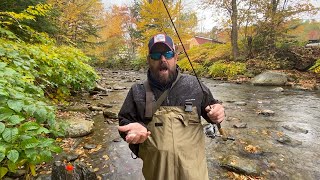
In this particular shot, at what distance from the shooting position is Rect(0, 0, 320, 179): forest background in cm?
217

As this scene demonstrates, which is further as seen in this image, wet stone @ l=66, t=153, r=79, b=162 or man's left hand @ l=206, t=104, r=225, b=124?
wet stone @ l=66, t=153, r=79, b=162

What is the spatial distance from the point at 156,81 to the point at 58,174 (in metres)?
1.99

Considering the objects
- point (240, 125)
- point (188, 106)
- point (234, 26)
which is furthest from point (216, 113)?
point (234, 26)

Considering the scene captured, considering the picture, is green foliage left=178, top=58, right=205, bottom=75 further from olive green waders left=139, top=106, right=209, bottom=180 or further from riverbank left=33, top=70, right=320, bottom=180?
olive green waders left=139, top=106, right=209, bottom=180

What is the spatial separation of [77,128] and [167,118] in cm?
414

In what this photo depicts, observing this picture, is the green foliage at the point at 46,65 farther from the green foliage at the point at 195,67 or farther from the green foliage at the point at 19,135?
Result: the green foliage at the point at 195,67

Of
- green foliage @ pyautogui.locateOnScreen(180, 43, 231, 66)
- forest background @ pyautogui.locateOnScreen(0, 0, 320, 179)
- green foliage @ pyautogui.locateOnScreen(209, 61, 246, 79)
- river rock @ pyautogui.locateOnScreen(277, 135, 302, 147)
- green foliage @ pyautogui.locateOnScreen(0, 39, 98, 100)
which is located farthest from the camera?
green foliage @ pyautogui.locateOnScreen(180, 43, 231, 66)

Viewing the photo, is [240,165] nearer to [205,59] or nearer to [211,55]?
[211,55]

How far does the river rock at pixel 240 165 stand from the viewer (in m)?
4.08

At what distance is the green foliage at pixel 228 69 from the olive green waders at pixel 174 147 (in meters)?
Answer: 15.1

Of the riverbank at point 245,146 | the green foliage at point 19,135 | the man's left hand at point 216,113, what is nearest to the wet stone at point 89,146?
the riverbank at point 245,146

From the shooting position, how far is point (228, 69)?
680 inches

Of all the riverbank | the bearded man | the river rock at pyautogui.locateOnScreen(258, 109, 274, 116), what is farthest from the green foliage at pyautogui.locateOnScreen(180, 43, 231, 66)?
the bearded man

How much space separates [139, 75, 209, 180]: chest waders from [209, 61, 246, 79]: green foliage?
1514 cm
